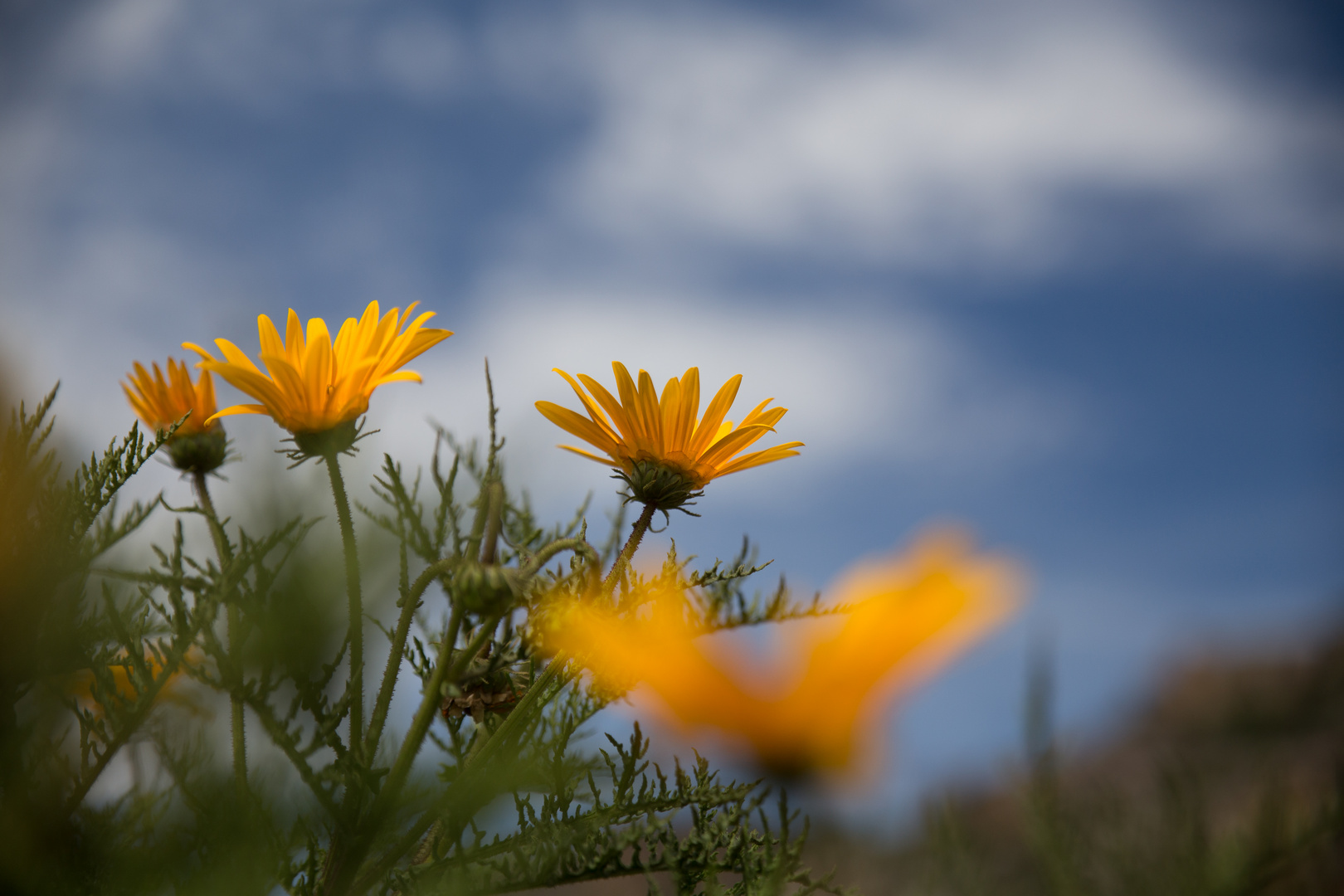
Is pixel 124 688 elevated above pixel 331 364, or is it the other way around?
pixel 331 364

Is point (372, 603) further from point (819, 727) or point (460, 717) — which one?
point (819, 727)

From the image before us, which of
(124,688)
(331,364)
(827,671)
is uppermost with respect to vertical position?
(331,364)

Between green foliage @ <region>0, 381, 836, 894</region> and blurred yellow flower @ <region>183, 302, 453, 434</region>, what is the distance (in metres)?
0.04

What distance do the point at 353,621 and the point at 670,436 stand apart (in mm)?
296

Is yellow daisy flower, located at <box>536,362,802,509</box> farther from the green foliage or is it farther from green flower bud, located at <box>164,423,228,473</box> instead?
green flower bud, located at <box>164,423,228,473</box>

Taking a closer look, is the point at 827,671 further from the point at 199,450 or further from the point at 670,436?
the point at 199,450

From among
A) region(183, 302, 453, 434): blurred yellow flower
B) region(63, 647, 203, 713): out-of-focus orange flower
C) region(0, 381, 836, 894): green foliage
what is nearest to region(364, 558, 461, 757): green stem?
region(0, 381, 836, 894): green foliage

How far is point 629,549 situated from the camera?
2.28ft

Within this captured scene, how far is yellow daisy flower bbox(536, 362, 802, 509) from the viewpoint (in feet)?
2.42

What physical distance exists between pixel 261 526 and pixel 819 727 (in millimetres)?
1251

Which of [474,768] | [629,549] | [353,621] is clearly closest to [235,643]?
[353,621]

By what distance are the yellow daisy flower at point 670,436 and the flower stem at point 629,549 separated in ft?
0.05

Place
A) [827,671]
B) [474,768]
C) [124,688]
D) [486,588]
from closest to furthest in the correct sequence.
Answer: [827,671] < [486,588] < [474,768] < [124,688]

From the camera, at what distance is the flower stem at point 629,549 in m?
0.66
